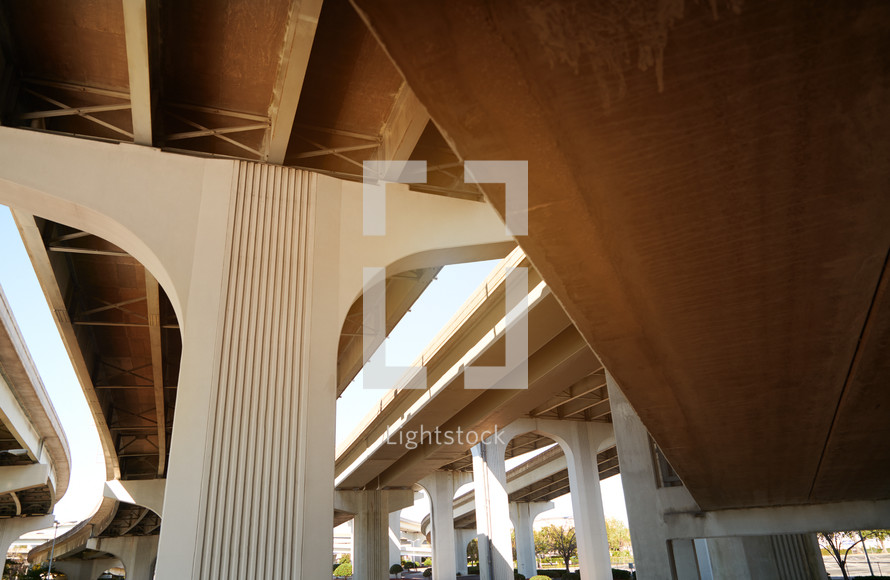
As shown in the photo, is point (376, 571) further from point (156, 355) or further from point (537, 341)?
point (537, 341)

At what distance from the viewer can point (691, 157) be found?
2.13 metres

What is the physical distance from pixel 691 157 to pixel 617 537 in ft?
278

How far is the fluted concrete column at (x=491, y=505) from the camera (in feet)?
69.5

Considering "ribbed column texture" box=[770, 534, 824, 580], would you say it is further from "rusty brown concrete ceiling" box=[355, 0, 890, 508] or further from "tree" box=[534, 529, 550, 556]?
"tree" box=[534, 529, 550, 556]

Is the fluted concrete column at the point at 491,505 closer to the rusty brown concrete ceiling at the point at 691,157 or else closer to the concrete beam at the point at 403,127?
the concrete beam at the point at 403,127

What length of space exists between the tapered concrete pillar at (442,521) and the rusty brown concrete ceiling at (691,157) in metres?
27.0

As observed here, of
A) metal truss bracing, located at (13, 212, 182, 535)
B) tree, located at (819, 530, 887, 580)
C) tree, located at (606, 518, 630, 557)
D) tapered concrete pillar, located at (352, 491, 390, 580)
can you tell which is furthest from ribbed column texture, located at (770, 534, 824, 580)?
tree, located at (606, 518, 630, 557)

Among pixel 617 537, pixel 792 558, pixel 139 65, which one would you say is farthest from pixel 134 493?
pixel 617 537

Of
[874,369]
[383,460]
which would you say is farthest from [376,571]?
[874,369]

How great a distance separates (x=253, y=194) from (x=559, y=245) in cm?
636

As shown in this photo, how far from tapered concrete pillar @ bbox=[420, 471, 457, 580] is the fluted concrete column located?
5.92 metres

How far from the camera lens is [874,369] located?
11.8 feet

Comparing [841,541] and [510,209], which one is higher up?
[510,209]

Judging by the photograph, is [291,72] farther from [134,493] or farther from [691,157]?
[134,493]
